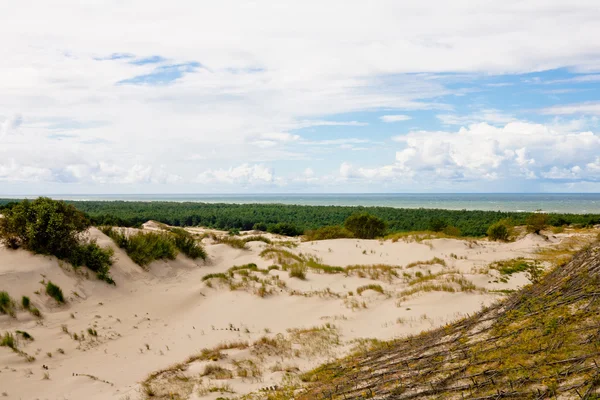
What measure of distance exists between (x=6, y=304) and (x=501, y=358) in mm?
13067

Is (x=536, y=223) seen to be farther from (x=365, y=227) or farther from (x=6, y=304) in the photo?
(x=6, y=304)

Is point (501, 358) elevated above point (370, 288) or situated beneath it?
elevated above

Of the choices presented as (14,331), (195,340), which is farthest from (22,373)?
(195,340)

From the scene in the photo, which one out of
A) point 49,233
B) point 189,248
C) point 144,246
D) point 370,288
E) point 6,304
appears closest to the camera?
point 6,304

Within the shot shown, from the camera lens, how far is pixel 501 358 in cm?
543

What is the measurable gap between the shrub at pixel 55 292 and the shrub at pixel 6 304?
123cm

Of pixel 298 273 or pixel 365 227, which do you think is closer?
pixel 298 273

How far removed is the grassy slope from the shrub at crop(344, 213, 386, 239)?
104ft

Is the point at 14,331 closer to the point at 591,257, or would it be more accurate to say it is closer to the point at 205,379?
the point at 205,379

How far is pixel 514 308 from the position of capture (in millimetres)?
7809

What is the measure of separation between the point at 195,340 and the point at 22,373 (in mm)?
4199

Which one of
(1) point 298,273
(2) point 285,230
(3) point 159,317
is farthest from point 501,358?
(2) point 285,230

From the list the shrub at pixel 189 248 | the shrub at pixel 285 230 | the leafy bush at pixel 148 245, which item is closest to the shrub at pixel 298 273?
the shrub at pixel 189 248

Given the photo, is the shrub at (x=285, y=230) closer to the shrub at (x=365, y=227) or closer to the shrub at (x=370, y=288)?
the shrub at (x=365, y=227)
